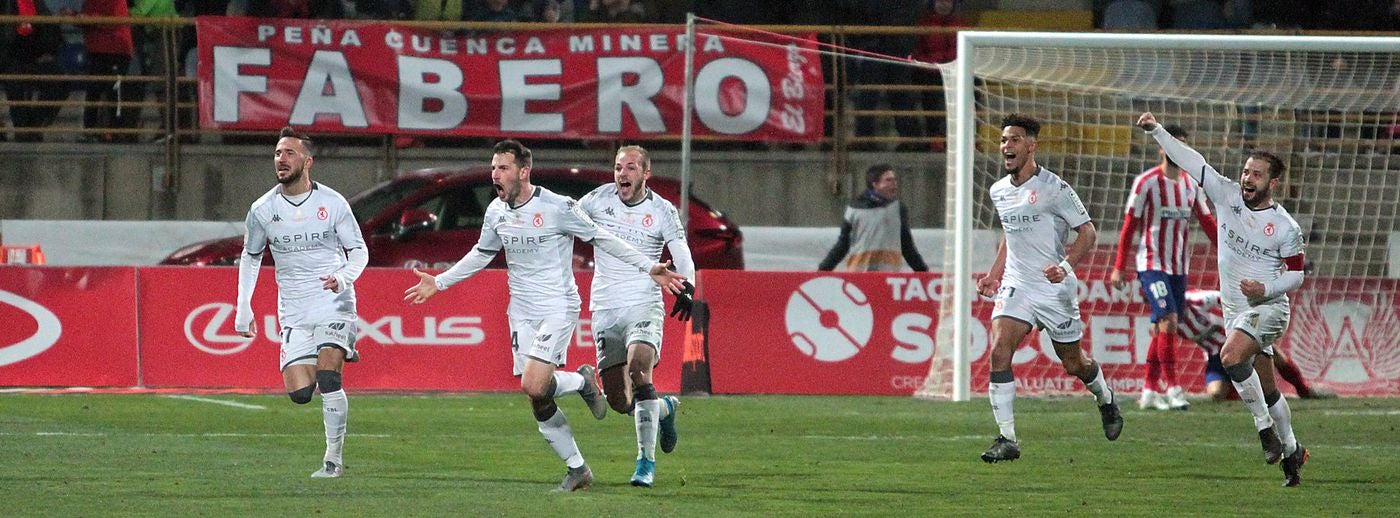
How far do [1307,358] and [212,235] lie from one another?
11.4 meters

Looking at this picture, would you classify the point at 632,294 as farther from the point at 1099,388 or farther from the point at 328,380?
the point at 1099,388

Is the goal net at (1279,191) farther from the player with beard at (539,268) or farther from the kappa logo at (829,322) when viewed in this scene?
the player with beard at (539,268)

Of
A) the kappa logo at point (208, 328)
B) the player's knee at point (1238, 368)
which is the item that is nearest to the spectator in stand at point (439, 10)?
the kappa logo at point (208, 328)

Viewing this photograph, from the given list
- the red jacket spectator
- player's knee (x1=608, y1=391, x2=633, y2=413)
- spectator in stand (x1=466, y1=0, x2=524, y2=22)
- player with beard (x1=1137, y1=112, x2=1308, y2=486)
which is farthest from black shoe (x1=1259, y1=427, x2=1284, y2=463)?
the red jacket spectator

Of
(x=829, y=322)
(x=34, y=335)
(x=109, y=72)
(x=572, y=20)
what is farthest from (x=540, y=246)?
(x=109, y=72)

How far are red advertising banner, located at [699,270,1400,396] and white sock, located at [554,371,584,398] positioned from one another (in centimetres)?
634

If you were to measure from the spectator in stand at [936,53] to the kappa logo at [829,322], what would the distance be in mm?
4983

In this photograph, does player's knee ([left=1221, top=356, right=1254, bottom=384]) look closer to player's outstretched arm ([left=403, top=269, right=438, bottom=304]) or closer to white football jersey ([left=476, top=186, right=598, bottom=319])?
white football jersey ([left=476, top=186, right=598, bottom=319])

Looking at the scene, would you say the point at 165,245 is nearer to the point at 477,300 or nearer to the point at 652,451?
the point at 477,300

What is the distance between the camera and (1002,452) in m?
11.3

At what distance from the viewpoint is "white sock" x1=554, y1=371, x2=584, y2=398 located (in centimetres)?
1009

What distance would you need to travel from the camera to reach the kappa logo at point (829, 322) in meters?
16.7

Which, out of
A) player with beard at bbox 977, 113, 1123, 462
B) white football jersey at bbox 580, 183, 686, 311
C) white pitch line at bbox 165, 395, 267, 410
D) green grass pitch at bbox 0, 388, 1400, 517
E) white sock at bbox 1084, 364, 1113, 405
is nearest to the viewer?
green grass pitch at bbox 0, 388, 1400, 517

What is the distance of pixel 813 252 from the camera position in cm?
2122
